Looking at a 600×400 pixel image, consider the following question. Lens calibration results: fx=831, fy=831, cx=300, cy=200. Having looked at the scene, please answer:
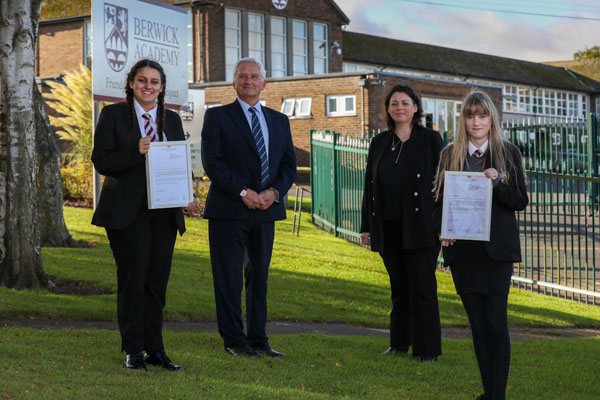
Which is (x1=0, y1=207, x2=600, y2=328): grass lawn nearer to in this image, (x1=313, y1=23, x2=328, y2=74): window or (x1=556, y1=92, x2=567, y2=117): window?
(x1=313, y1=23, x2=328, y2=74): window

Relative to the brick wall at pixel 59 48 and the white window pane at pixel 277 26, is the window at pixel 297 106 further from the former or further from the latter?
the brick wall at pixel 59 48

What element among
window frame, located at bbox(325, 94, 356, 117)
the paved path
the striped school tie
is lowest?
the paved path

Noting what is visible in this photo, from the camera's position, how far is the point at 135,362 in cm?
550

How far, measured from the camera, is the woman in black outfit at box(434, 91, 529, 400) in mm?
4895

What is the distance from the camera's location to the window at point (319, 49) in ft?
138

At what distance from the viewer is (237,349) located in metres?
6.17

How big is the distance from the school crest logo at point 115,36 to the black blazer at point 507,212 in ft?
33.1

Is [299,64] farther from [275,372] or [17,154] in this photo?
[275,372]

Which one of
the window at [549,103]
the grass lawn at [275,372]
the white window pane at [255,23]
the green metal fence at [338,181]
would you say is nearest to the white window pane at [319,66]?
the white window pane at [255,23]

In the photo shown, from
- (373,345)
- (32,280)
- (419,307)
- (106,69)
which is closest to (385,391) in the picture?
(419,307)

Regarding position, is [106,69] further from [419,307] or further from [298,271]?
[419,307]

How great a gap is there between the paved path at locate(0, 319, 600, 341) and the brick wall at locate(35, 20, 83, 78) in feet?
112

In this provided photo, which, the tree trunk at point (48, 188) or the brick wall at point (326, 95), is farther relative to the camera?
the brick wall at point (326, 95)

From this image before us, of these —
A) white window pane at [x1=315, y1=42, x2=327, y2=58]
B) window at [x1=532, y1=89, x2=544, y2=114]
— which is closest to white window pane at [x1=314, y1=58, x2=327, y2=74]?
white window pane at [x1=315, y1=42, x2=327, y2=58]
